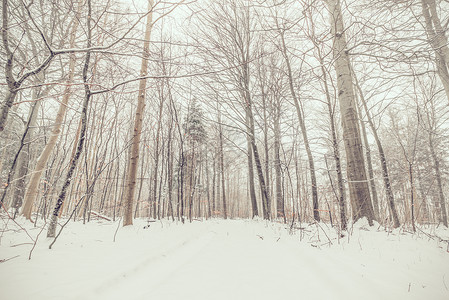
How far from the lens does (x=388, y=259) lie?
1759mm

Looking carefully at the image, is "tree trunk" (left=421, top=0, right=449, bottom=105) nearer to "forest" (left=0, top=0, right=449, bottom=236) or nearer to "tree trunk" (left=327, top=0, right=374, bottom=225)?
"forest" (left=0, top=0, right=449, bottom=236)

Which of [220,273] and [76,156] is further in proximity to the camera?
[76,156]

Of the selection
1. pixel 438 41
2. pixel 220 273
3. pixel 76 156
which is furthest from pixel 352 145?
pixel 76 156

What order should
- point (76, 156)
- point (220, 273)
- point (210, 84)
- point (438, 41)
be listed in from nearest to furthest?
point (220, 273) → point (76, 156) → point (438, 41) → point (210, 84)

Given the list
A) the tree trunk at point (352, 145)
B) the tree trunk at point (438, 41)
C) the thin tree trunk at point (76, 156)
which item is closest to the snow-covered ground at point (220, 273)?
the thin tree trunk at point (76, 156)

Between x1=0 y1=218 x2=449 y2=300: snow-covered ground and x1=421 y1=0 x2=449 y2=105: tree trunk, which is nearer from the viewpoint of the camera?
x1=0 y1=218 x2=449 y2=300: snow-covered ground

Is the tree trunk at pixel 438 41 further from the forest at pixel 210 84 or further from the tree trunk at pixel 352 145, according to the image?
the tree trunk at pixel 352 145

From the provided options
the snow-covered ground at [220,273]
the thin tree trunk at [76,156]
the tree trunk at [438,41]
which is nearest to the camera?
the snow-covered ground at [220,273]

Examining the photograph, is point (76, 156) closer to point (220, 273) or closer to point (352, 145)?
point (220, 273)

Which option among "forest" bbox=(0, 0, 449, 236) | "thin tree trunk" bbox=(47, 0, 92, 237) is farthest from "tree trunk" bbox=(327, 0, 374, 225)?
"thin tree trunk" bbox=(47, 0, 92, 237)

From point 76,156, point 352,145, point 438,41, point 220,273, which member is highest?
point 438,41

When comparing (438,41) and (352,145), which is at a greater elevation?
(438,41)

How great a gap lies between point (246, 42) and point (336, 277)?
660 centimetres

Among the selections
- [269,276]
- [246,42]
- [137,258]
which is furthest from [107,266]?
[246,42]
